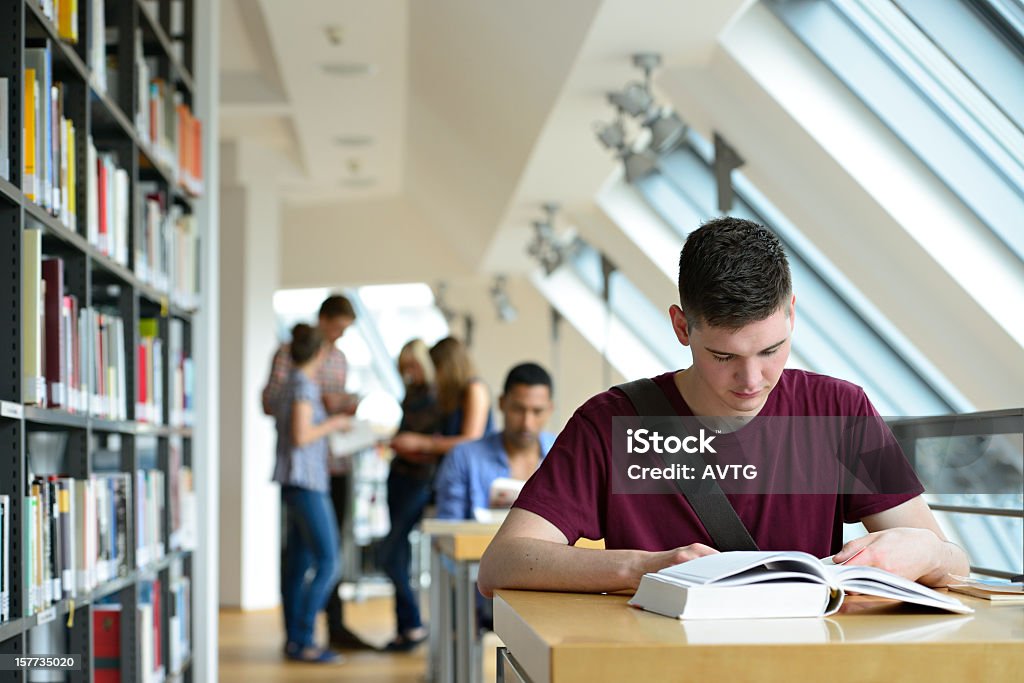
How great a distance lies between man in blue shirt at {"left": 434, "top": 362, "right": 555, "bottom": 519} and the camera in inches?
144

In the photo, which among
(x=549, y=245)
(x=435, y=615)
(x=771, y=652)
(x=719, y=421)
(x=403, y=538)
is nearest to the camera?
(x=771, y=652)

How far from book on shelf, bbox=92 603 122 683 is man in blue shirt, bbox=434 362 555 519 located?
1058 mm

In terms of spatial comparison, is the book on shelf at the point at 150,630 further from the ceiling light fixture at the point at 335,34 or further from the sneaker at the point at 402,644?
the ceiling light fixture at the point at 335,34

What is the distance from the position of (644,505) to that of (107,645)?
Result: 2090mm

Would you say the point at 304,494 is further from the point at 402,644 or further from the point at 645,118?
the point at 645,118

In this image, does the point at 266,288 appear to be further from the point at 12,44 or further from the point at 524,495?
the point at 524,495

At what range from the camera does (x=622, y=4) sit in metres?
3.57

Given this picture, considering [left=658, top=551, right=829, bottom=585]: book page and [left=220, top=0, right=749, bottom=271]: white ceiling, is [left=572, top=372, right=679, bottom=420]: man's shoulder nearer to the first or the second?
[left=658, top=551, right=829, bottom=585]: book page

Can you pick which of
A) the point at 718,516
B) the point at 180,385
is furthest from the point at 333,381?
the point at 718,516

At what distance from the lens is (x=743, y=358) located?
1.62 metres

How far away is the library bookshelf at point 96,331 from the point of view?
223cm

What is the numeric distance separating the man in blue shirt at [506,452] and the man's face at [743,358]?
6.46 ft

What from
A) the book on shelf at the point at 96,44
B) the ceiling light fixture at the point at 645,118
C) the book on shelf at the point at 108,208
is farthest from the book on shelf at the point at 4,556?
the ceiling light fixture at the point at 645,118

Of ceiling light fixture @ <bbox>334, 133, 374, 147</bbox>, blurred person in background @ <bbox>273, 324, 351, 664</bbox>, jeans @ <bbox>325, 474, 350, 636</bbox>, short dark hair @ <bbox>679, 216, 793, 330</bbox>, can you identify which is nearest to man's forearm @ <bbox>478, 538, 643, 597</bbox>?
short dark hair @ <bbox>679, 216, 793, 330</bbox>
